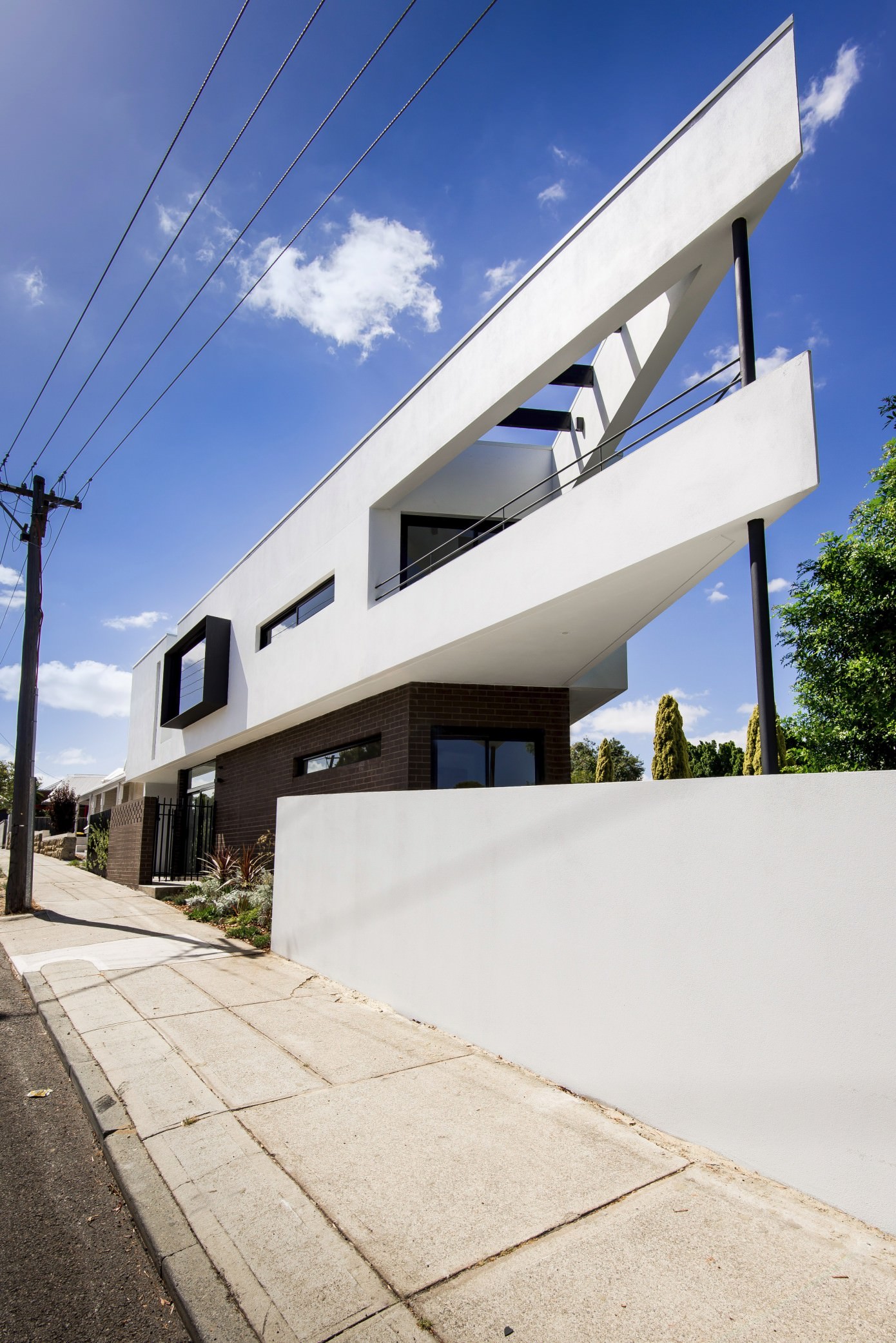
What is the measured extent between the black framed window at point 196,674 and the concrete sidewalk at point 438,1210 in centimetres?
1058

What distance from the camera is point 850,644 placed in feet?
55.1

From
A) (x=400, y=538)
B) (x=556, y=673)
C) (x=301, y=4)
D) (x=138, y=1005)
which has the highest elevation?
(x=301, y=4)

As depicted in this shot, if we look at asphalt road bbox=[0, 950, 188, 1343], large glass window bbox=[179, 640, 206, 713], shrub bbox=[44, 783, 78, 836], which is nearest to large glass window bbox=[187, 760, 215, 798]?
large glass window bbox=[179, 640, 206, 713]

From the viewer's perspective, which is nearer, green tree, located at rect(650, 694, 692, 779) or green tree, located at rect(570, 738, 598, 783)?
green tree, located at rect(650, 694, 692, 779)

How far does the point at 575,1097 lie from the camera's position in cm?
427

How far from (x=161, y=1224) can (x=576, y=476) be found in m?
7.96

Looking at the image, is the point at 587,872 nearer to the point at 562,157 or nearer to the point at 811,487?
the point at 811,487

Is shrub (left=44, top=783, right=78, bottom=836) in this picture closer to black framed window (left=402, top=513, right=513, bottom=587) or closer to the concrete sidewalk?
→ black framed window (left=402, top=513, right=513, bottom=587)

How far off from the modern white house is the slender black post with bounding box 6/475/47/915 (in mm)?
3236

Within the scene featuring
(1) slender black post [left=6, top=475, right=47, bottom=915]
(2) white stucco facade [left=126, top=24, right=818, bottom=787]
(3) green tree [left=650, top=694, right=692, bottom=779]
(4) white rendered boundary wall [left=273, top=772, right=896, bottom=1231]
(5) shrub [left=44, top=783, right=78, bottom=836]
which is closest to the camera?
(4) white rendered boundary wall [left=273, top=772, right=896, bottom=1231]

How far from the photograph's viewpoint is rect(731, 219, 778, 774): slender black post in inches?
207

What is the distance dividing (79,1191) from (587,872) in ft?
9.79

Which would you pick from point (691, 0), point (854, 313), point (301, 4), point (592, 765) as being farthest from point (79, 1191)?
point (592, 765)

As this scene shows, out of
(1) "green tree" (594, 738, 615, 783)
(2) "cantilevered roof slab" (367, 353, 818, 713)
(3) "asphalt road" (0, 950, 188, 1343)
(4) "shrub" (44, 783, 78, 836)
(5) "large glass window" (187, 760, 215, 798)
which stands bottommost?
(3) "asphalt road" (0, 950, 188, 1343)
